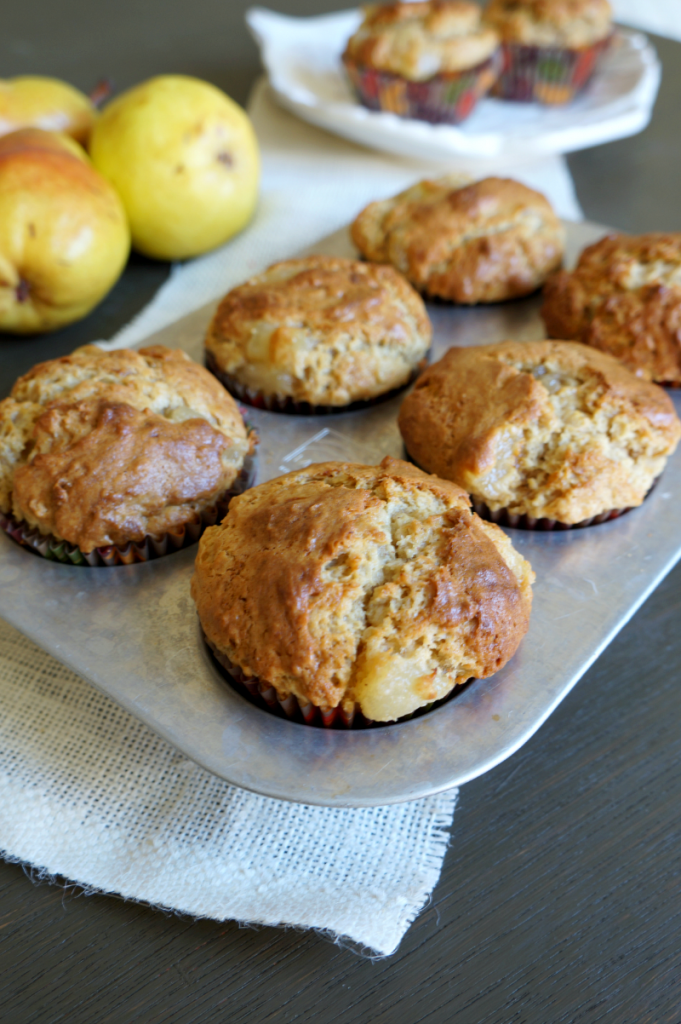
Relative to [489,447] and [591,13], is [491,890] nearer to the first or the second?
[489,447]

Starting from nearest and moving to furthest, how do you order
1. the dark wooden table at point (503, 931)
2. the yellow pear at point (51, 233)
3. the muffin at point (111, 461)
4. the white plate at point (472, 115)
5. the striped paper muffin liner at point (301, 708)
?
the dark wooden table at point (503, 931)
the striped paper muffin liner at point (301, 708)
the muffin at point (111, 461)
the yellow pear at point (51, 233)
the white plate at point (472, 115)

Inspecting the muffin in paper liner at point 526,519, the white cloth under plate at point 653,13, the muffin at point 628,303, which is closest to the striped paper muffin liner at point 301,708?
the muffin in paper liner at point 526,519

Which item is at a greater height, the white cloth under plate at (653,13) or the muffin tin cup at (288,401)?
the white cloth under plate at (653,13)

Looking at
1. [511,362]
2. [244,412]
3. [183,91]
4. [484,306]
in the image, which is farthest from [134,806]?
[183,91]

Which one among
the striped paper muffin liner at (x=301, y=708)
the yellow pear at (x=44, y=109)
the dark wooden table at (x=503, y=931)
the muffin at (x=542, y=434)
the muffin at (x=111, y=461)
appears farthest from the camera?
the yellow pear at (x=44, y=109)

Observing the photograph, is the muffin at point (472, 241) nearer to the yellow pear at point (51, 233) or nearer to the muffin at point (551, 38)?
the yellow pear at point (51, 233)

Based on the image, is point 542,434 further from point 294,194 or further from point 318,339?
point 294,194
